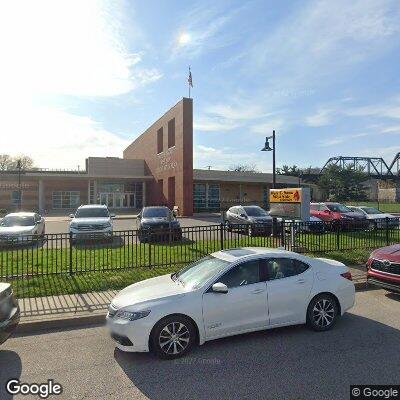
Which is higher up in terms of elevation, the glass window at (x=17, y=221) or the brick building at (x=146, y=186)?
the brick building at (x=146, y=186)

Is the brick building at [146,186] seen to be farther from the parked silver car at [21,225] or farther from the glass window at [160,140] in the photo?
the parked silver car at [21,225]

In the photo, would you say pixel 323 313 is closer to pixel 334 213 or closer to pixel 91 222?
pixel 91 222

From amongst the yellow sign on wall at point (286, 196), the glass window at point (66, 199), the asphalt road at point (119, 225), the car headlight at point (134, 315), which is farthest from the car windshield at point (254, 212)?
the glass window at point (66, 199)

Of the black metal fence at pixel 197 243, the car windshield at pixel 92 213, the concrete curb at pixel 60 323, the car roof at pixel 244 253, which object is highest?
the car windshield at pixel 92 213

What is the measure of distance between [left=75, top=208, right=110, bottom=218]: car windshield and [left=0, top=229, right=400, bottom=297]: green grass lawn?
536cm

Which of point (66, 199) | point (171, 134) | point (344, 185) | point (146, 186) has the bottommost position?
point (66, 199)

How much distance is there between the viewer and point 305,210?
1302 centimetres

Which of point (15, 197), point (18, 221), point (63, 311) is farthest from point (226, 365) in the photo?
point (15, 197)

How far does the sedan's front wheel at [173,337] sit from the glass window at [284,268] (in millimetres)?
1557

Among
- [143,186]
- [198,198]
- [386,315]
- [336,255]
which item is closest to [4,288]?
[386,315]

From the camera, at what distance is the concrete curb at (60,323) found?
6.30 meters

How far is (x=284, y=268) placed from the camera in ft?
20.0

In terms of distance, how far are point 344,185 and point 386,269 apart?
70780mm

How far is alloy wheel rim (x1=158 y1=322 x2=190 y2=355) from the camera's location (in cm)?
506
